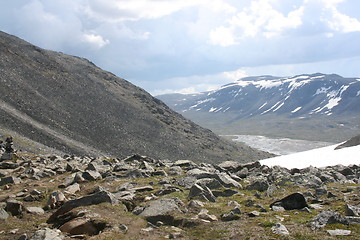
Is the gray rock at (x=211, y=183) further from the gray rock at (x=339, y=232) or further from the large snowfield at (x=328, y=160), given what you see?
the large snowfield at (x=328, y=160)

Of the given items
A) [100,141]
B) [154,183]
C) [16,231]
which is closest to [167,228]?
[16,231]

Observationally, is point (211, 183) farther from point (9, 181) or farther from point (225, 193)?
point (9, 181)

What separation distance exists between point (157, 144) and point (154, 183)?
381 feet

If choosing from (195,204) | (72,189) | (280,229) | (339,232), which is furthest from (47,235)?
(339,232)

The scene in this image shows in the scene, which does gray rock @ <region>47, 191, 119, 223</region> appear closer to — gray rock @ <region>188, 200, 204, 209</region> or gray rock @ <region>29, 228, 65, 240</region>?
gray rock @ <region>29, 228, 65, 240</region>

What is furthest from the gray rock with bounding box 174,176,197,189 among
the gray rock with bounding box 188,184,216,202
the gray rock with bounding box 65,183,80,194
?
the gray rock with bounding box 65,183,80,194

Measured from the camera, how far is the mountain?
99.5 meters

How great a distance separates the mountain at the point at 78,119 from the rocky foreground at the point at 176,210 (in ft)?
206

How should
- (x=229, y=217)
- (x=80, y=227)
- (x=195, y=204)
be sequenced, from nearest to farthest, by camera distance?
1. (x=80, y=227)
2. (x=229, y=217)
3. (x=195, y=204)

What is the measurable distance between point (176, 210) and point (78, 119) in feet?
387

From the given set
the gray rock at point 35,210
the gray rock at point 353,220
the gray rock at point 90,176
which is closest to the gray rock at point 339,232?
the gray rock at point 353,220

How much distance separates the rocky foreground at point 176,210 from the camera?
44.3 ft

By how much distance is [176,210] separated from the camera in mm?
16562

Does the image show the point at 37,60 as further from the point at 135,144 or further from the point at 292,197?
the point at 292,197
